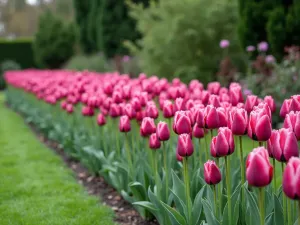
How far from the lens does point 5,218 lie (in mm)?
3834

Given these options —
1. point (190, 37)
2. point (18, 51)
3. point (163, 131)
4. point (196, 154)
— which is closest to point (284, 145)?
point (163, 131)

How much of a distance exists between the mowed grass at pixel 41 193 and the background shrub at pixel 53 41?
60.9ft

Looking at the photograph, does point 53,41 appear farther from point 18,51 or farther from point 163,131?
point 163,131

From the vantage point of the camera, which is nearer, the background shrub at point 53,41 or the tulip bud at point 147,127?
the tulip bud at point 147,127

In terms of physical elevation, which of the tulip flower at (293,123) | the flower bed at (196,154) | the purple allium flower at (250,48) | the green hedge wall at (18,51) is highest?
the green hedge wall at (18,51)

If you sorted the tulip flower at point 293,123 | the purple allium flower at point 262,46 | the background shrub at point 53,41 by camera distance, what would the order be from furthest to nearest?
1. the background shrub at point 53,41
2. the purple allium flower at point 262,46
3. the tulip flower at point 293,123

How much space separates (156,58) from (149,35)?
63cm

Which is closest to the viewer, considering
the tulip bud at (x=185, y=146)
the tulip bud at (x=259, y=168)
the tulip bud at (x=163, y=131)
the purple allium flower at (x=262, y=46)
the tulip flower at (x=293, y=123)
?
the tulip bud at (x=259, y=168)

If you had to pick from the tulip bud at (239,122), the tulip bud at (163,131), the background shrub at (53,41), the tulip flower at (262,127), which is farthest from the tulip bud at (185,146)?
the background shrub at (53,41)

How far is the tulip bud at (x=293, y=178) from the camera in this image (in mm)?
1676

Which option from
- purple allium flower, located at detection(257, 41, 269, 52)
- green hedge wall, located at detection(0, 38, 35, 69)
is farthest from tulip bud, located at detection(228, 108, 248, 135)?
green hedge wall, located at detection(0, 38, 35, 69)

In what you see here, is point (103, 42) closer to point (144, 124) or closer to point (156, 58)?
point (156, 58)

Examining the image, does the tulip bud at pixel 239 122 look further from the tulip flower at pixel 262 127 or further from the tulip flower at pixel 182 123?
the tulip flower at pixel 182 123

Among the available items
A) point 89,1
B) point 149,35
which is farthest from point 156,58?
point 89,1
